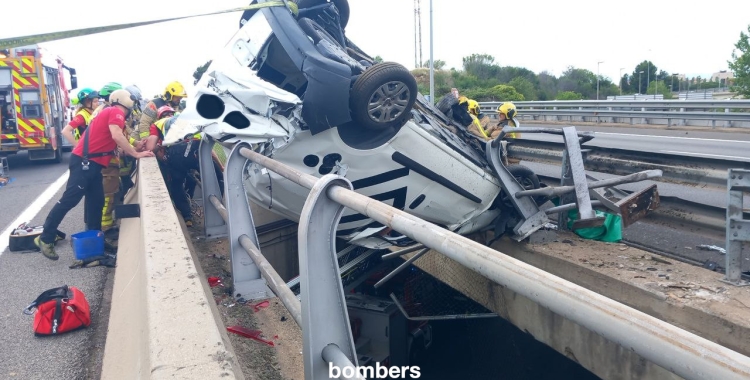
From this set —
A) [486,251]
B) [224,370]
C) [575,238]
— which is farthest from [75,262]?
[486,251]

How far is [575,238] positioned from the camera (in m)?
5.33

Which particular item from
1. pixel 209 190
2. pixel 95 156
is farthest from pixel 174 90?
pixel 209 190

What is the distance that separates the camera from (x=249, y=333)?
3055 millimetres

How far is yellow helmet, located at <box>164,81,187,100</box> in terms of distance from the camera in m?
8.30

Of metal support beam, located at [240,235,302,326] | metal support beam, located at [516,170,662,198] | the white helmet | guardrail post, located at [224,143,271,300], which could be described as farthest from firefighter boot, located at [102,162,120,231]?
metal support beam, located at [516,170,662,198]

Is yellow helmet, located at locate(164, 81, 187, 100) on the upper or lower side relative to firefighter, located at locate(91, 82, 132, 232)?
upper

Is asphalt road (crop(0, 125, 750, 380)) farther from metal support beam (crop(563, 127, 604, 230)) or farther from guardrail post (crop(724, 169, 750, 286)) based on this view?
metal support beam (crop(563, 127, 604, 230))

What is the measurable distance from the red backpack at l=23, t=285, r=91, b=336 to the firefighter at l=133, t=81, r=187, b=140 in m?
4.69

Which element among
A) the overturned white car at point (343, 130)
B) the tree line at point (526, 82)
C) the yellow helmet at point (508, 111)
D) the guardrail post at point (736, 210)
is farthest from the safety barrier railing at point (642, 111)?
the guardrail post at point (736, 210)

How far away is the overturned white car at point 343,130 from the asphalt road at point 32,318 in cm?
131

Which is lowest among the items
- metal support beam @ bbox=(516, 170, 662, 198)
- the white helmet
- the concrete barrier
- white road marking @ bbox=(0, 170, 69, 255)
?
white road marking @ bbox=(0, 170, 69, 255)

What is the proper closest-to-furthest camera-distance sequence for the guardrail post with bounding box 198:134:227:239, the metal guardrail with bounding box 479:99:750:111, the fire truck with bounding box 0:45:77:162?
the guardrail post with bounding box 198:134:227:239 < the fire truck with bounding box 0:45:77:162 < the metal guardrail with bounding box 479:99:750:111

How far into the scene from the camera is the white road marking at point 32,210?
257 inches

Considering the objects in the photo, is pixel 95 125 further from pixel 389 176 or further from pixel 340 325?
pixel 340 325
